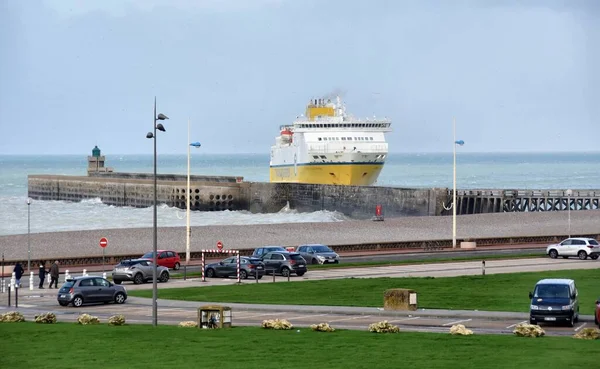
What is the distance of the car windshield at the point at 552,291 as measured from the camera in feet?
110

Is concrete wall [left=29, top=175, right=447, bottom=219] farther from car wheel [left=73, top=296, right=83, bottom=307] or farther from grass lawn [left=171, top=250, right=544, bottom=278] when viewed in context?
car wheel [left=73, top=296, right=83, bottom=307]

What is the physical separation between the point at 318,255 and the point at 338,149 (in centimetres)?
6219

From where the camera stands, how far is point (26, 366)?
2378 centimetres

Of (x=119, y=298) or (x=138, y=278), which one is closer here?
(x=119, y=298)

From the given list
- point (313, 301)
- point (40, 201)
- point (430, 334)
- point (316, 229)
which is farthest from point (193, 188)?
point (430, 334)

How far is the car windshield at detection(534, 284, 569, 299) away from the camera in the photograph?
3350cm

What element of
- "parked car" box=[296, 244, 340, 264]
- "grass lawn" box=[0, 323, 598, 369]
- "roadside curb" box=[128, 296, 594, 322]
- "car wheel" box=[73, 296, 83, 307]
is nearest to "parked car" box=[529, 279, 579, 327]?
"roadside curb" box=[128, 296, 594, 322]

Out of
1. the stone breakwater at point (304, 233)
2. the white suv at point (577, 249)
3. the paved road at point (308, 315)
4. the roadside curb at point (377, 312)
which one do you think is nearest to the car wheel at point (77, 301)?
the paved road at point (308, 315)

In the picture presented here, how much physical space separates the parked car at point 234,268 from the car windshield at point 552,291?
20.3 m

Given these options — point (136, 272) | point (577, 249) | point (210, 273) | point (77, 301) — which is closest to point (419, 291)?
point (210, 273)

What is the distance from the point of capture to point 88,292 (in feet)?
135

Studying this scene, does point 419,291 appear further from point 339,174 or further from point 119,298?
point 339,174

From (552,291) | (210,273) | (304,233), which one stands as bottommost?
(210,273)

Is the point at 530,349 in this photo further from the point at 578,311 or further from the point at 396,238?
the point at 396,238
